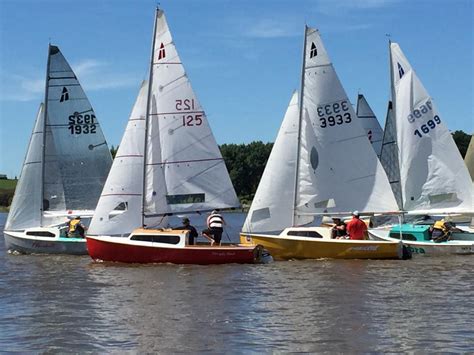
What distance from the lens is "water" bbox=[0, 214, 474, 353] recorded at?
13.1m

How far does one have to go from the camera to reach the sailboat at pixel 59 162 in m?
31.7

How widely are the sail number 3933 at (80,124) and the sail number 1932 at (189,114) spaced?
7687 mm

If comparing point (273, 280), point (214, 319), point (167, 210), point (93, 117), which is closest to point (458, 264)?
point (273, 280)

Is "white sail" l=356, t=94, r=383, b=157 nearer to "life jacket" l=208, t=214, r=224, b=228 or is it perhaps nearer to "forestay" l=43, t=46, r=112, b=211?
"forestay" l=43, t=46, r=112, b=211

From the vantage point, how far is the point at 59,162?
32.1 meters

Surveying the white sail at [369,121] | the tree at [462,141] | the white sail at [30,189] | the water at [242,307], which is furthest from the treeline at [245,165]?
the water at [242,307]

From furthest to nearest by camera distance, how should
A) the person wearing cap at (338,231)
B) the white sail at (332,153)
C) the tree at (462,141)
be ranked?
the tree at (462,141)
the white sail at (332,153)
the person wearing cap at (338,231)

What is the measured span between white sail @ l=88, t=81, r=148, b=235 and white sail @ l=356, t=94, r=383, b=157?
15.1m

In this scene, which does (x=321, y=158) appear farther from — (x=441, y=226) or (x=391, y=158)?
(x=391, y=158)

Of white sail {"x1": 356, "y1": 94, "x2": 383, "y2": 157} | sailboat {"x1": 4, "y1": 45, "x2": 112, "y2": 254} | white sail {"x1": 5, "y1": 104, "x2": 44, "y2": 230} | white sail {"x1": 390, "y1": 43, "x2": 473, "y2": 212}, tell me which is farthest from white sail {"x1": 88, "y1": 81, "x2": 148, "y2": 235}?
white sail {"x1": 356, "y1": 94, "x2": 383, "y2": 157}

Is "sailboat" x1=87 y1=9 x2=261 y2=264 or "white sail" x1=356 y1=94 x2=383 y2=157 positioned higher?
"white sail" x1=356 y1=94 x2=383 y2=157

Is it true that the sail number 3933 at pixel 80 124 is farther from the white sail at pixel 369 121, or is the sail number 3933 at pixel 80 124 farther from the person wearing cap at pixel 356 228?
the white sail at pixel 369 121

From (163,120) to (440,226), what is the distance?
937cm

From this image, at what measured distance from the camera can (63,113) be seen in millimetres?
32375
